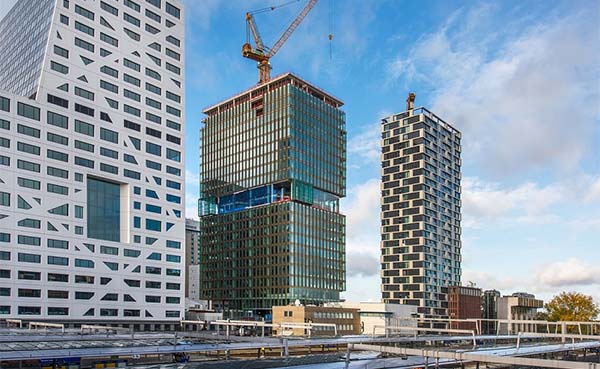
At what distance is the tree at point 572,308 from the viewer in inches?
5787

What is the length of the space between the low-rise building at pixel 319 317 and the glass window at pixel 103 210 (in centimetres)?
4473

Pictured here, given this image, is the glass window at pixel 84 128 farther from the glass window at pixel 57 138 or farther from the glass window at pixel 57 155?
the glass window at pixel 57 155

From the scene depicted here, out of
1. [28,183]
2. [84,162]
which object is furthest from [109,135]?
[28,183]

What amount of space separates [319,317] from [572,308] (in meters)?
68.7

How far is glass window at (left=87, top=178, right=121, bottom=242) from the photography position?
11712cm

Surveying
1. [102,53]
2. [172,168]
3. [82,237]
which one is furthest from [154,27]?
[82,237]

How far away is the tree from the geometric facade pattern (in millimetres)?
98531

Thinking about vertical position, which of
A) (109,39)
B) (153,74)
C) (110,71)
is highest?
(109,39)

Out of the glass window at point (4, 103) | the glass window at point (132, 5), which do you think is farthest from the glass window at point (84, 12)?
the glass window at point (4, 103)

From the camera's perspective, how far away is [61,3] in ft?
378

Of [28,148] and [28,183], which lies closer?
[28,183]

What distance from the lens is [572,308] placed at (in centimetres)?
14962

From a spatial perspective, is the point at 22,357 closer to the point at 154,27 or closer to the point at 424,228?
the point at 154,27

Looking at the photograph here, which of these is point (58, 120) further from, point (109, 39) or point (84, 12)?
point (84, 12)
